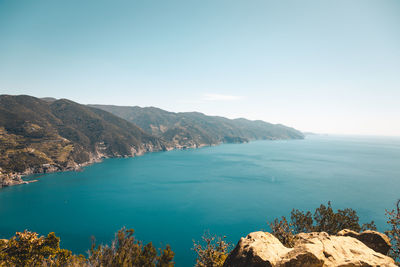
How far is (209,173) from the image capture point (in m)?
162

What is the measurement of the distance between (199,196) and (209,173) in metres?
57.5

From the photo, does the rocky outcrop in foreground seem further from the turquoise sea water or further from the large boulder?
the turquoise sea water

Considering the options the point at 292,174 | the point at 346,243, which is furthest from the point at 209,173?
the point at 346,243

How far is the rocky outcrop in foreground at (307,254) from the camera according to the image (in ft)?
41.6

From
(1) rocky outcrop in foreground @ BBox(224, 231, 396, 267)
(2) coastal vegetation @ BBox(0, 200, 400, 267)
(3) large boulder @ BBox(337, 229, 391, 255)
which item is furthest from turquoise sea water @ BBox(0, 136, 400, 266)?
(3) large boulder @ BBox(337, 229, 391, 255)

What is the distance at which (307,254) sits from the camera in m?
12.7

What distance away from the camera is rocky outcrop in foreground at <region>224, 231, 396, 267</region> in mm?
12672

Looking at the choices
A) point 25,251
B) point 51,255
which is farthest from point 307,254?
point 25,251

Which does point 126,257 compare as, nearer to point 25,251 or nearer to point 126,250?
point 126,250

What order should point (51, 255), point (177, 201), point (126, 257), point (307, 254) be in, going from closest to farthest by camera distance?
1. point (307, 254)
2. point (126, 257)
3. point (51, 255)
4. point (177, 201)

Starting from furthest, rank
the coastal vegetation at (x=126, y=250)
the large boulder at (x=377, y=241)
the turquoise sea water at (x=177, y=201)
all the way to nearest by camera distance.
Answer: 1. the turquoise sea water at (x=177, y=201)
2. the coastal vegetation at (x=126, y=250)
3. the large boulder at (x=377, y=241)

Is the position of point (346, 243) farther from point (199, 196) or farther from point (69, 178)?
point (69, 178)

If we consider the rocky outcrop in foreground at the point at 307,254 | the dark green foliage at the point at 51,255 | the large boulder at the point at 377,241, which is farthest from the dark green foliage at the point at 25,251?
the large boulder at the point at 377,241

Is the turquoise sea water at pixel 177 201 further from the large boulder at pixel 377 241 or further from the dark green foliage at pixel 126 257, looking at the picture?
the large boulder at pixel 377 241
